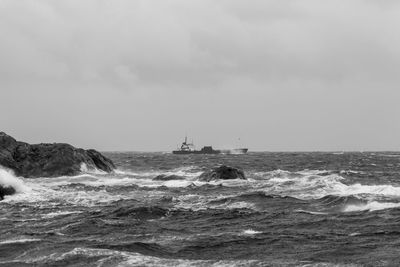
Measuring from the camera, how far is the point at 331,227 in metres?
22.5

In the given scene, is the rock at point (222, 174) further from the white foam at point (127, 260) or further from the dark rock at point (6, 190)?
the white foam at point (127, 260)

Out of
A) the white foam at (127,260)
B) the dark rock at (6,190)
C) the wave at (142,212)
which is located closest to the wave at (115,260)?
the white foam at (127,260)

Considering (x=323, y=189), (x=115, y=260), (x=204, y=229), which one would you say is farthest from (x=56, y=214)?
(x=323, y=189)

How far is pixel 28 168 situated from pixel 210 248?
44991 mm

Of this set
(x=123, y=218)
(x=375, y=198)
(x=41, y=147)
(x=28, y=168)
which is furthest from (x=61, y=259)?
(x=41, y=147)

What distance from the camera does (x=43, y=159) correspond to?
2447 inches

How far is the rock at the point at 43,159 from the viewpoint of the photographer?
58406mm

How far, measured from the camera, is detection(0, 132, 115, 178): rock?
2299 inches

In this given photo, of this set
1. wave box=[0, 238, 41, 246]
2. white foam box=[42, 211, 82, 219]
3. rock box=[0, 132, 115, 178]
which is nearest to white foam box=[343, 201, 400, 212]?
white foam box=[42, 211, 82, 219]

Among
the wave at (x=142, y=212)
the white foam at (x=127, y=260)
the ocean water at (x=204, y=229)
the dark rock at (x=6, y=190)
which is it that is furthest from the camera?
the dark rock at (x=6, y=190)

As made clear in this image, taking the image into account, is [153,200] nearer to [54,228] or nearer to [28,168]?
[54,228]

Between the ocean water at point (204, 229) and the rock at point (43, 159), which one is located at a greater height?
the rock at point (43, 159)

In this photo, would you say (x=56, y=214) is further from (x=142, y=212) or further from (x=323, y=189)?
(x=323, y=189)

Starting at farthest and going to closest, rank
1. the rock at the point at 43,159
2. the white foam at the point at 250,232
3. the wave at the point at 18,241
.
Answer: the rock at the point at 43,159 → the white foam at the point at 250,232 → the wave at the point at 18,241
